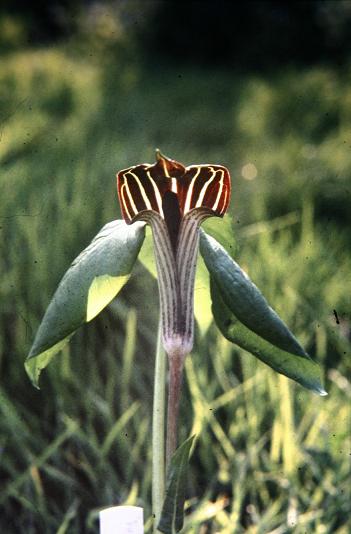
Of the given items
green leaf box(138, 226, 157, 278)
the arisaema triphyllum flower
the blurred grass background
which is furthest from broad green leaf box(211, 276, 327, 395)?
the blurred grass background

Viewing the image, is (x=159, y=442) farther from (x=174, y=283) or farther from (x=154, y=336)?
(x=154, y=336)

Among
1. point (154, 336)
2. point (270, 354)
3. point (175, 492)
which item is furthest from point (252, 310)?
point (154, 336)

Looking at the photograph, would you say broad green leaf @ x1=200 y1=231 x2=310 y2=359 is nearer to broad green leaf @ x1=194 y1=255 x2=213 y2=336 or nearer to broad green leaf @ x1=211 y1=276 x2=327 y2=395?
broad green leaf @ x1=211 y1=276 x2=327 y2=395

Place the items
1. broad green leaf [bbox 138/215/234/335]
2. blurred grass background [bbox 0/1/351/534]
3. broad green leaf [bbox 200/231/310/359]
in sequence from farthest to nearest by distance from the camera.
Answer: blurred grass background [bbox 0/1/351/534] < broad green leaf [bbox 138/215/234/335] < broad green leaf [bbox 200/231/310/359]

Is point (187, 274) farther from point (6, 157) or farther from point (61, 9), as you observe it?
point (61, 9)

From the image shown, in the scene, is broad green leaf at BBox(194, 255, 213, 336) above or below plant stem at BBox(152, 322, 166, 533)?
above

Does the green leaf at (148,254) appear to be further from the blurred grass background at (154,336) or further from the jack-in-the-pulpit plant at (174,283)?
the blurred grass background at (154,336)

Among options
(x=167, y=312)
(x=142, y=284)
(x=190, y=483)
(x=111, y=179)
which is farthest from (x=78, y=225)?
(x=167, y=312)
